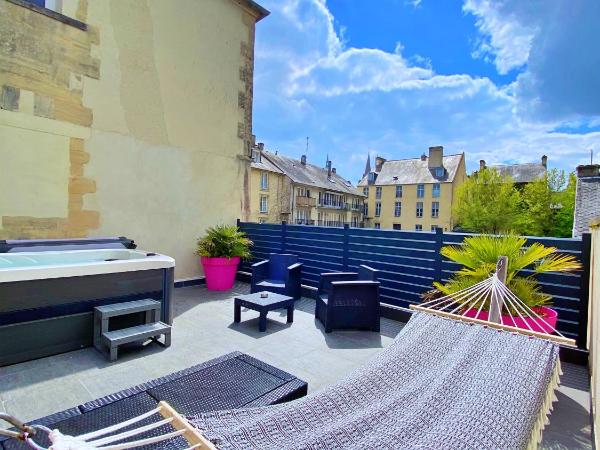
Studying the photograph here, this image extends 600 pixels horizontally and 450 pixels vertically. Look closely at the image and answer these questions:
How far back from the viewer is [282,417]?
5.24 ft

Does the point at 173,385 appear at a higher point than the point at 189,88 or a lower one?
lower

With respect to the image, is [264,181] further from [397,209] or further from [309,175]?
[397,209]

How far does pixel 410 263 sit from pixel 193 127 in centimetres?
494

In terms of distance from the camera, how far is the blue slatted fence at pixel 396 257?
11.5 feet

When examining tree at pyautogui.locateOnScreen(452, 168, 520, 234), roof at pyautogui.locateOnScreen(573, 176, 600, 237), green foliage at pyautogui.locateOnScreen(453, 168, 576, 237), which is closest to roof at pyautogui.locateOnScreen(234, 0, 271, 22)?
roof at pyautogui.locateOnScreen(573, 176, 600, 237)

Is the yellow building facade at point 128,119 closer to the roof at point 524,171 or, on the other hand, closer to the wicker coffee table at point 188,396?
the wicker coffee table at point 188,396

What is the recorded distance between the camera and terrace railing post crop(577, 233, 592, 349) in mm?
3410

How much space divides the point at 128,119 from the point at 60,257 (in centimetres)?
267

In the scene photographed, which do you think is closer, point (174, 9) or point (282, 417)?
point (282, 417)

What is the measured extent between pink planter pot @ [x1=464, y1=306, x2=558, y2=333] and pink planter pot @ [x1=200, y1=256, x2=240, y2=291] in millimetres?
4281

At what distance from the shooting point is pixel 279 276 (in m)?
5.73

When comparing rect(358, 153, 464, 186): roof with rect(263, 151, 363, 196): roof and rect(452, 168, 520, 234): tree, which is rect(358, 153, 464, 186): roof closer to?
rect(263, 151, 363, 196): roof

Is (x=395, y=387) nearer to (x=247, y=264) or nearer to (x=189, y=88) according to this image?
(x=247, y=264)

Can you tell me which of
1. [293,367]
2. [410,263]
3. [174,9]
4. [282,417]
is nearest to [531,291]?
[410,263]
